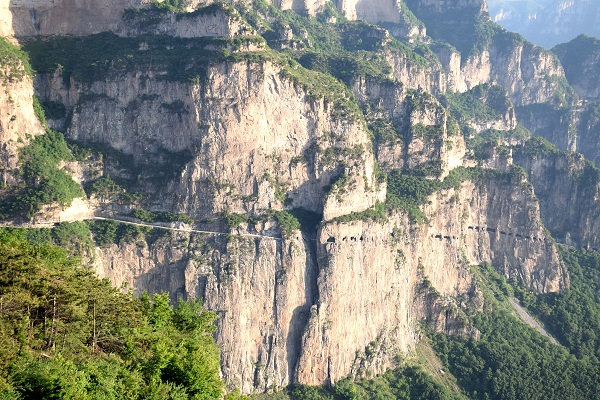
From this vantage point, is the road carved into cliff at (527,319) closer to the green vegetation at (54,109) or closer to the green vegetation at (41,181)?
the green vegetation at (41,181)

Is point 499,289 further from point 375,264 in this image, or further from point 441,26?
point 441,26

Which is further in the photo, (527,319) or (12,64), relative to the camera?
(527,319)

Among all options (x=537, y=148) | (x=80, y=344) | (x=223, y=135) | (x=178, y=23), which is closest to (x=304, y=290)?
(x=223, y=135)

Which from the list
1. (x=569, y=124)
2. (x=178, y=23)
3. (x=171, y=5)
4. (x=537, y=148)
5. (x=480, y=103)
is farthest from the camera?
(x=569, y=124)

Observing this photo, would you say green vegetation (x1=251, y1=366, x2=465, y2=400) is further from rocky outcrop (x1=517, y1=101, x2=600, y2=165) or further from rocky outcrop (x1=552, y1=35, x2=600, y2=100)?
rocky outcrop (x1=552, y1=35, x2=600, y2=100)

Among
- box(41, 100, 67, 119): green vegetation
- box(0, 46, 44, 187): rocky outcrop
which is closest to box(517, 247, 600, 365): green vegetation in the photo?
box(41, 100, 67, 119): green vegetation

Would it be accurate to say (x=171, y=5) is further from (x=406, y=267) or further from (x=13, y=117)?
(x=406, y=267)

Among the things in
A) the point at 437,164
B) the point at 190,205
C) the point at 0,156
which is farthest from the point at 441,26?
the point at 0,156
